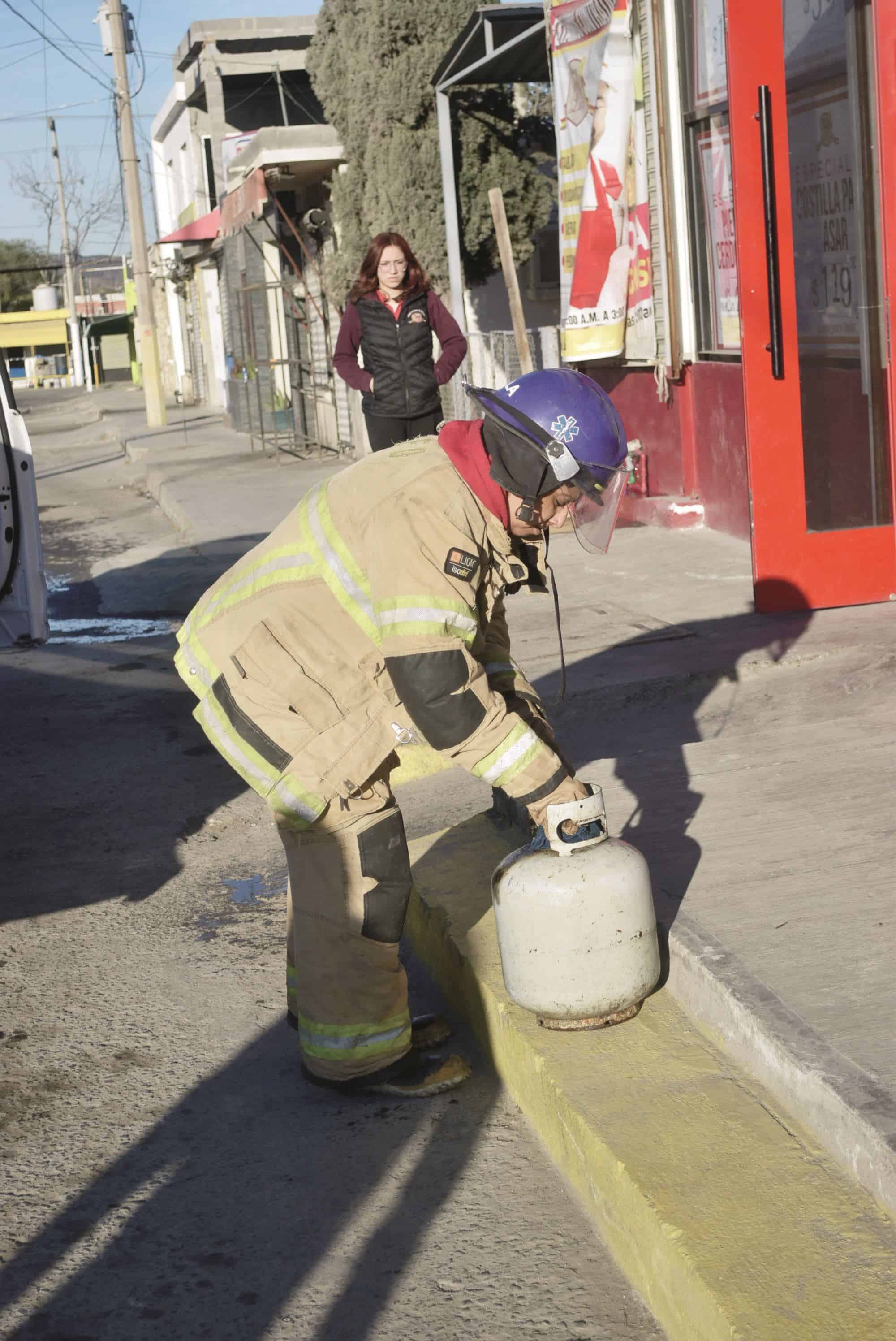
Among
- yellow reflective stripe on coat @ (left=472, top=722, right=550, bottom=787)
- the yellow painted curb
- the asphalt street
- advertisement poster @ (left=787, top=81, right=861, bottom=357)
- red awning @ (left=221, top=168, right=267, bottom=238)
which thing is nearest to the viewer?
the yellow painted curb

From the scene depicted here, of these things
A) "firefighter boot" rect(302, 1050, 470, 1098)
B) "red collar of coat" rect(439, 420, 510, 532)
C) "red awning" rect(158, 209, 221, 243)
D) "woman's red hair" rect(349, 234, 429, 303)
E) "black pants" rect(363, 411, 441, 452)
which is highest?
"red awning" rect(158, 209, 221, 243)

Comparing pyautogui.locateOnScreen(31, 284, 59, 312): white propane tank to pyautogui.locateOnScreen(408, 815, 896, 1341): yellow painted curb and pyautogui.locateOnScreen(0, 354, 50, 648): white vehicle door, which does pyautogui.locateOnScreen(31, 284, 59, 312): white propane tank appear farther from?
pyautogui.locateOnScreen(408, 815, 896, 1341): yellow painted curb

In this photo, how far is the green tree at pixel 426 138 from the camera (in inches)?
590

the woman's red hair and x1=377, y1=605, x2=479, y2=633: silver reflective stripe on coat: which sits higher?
the woman's red hair

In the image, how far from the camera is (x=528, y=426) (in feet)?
9.73

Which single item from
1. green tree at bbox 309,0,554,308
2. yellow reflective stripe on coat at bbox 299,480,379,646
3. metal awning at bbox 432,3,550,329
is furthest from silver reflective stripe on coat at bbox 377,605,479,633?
green tree at bbox 309,0,554,308

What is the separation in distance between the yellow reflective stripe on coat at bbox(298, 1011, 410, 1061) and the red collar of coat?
3.82 ft

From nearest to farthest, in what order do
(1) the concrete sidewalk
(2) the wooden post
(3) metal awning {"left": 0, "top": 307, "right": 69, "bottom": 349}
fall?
(1) the concrete sidewalk → (2) the wooden post → (3) metal awning {"left": 0, "top": 307, "right": 69, "bottom": 349}

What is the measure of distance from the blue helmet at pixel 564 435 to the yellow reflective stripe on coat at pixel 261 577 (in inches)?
18.7

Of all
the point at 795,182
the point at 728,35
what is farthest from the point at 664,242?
the point at 728,35

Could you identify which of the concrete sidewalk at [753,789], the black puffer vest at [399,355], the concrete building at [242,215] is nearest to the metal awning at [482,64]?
the black puffer vest at [399,355]

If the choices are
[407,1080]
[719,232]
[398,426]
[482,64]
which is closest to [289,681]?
[407,1080]

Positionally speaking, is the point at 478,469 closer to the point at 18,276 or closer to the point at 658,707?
the point at 658,707

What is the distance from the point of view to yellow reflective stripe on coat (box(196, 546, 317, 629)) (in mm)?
3164
